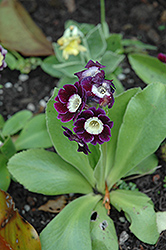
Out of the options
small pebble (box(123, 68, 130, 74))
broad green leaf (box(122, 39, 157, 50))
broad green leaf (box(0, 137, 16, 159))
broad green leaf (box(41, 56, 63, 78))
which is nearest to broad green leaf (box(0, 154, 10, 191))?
broad green leaf (box(0, 137, 16, 159))

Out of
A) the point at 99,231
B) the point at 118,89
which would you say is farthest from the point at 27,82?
the point at 99,231

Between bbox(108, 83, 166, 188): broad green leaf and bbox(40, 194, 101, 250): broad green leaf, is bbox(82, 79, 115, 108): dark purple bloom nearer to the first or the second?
bbox(108, 83, 166, 188): broad green leaf

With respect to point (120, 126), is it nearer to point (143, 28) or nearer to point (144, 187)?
point (144, 187)

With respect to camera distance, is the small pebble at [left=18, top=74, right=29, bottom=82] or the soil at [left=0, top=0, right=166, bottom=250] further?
the small pebble at [left=18, top=74, right=29, bottom=82]

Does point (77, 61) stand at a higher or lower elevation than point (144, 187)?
higher

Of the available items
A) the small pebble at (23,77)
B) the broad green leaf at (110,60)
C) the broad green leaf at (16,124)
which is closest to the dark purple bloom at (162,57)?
the broad green leaf at (110,60)

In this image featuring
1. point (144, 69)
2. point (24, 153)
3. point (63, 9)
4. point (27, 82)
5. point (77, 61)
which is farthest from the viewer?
point (63, 9)

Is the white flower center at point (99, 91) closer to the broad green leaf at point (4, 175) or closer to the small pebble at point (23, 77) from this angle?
the broad green leaf at point (4, 175)
